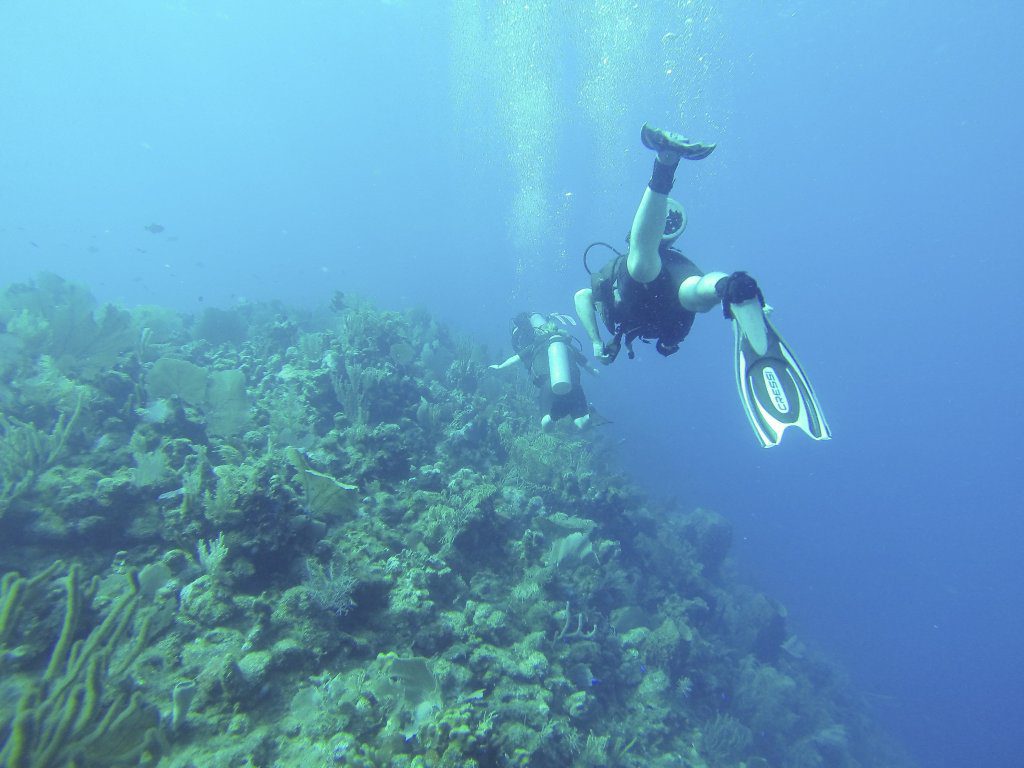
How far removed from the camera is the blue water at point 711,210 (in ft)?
122

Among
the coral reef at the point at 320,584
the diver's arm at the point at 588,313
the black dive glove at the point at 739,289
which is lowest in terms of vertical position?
the coral reef at the point at 320,584

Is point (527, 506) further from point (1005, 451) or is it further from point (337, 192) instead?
point (337, 192)

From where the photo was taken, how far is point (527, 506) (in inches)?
281

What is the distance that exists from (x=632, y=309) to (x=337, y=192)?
6906 inches

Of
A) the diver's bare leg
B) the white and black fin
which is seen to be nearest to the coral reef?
the white and black fin

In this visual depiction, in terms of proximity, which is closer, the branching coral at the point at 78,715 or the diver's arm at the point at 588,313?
the branching coral at the point at 78,715

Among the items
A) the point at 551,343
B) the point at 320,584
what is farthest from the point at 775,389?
the point at 551,343

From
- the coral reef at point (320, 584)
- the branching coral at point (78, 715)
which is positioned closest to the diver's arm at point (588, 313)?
the coral reef at point (320, 584)

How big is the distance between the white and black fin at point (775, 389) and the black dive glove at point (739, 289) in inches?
16.0

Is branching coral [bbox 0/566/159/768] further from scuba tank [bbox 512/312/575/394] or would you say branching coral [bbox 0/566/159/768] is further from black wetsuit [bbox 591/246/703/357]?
scuba tank [bbox 512/312/575/394]

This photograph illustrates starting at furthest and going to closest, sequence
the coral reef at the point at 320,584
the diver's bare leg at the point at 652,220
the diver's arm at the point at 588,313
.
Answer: the diver's arm at the point at 588,313 → the diver's bare leg at the point at 652,220 → the coral reef at the point at 320,584

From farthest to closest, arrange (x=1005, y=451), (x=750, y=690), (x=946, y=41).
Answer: (x=1005, y=451)
(x=946, y=41)
(x=750, y=690)

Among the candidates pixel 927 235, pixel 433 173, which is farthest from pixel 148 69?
pixel 927 235

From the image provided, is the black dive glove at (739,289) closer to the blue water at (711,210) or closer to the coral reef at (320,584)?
the coral reef at (320,584)
